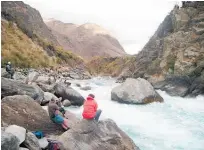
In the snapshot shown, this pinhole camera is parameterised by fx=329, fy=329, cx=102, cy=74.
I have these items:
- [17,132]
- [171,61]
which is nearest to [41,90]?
[17,132]

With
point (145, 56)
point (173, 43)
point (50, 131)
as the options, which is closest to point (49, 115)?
point (50, 131)

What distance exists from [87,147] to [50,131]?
240 cm

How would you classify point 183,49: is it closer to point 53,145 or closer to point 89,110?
point 89,110

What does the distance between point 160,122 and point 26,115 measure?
11.2m

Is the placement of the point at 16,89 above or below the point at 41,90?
above

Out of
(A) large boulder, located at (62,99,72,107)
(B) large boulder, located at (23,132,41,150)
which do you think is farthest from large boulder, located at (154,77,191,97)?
(B) large boulder, located at (23,132,41,150)

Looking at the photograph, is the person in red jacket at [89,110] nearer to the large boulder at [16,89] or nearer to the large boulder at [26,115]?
the large boulder at [26,115]

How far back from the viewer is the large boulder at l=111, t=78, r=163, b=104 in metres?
28.8

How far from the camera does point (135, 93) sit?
95.3ft

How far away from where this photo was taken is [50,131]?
14477 millimetres

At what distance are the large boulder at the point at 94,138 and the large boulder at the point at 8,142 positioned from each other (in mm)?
3133

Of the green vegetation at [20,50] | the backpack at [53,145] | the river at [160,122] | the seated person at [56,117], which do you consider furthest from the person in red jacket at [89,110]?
the green vegetation at [20,50]

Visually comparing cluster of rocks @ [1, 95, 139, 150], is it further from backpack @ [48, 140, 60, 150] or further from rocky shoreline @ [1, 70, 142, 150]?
backpack @ [48, 140, 60, 150]

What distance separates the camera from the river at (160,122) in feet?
57.7
